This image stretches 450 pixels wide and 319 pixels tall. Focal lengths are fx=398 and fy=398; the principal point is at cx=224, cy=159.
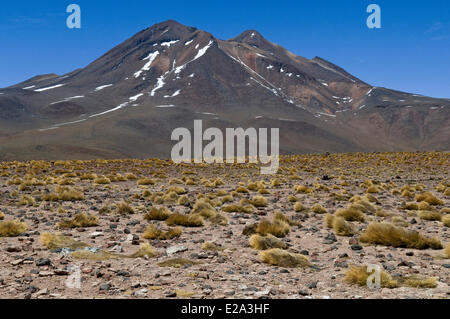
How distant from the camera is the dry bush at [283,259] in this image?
6.70 metres

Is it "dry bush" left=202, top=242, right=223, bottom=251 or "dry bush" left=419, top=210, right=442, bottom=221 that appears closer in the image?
"dry bush" left=202, top=242, right=223, bottom=251

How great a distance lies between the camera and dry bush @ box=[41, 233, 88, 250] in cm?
761

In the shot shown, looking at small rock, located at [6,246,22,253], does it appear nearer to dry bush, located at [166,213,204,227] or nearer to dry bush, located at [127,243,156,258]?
dry bush, located at [127,243,156,258]

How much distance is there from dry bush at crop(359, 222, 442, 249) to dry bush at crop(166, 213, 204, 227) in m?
4.15

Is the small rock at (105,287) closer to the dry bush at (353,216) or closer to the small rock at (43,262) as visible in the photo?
the small rock at (43,262)

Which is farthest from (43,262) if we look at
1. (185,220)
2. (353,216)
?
(353,216)

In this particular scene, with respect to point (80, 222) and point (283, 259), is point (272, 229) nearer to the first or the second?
point (283, 259)

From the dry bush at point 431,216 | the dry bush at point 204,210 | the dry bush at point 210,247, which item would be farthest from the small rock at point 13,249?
the dry bush at point 431,216

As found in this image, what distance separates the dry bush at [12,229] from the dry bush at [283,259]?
5.53 metres

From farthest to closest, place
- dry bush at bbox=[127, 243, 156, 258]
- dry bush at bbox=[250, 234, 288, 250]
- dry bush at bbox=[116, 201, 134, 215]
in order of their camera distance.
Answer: dry bush at bbox=[116, 201, 134, 215] < dry bush at bbox=[250, 234, 288, 250] < dry bush at bbox=[127, 243, 156, 258]

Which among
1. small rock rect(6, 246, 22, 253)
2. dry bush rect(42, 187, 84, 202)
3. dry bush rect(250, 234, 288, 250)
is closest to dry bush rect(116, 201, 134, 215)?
dry bush rect(42, 187, 84, 202)

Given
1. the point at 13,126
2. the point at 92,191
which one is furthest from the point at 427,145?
the point at 92,191
